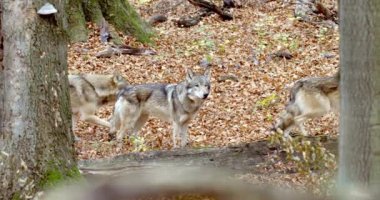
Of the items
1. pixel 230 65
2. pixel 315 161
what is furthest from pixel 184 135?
pixel 315 161

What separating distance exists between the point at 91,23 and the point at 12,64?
12308mm

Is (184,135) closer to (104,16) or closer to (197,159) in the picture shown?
(197,159)

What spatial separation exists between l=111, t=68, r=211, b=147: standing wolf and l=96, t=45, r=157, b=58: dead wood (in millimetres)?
4719

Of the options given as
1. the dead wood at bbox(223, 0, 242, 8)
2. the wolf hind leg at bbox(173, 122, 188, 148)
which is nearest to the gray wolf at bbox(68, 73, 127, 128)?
the wolf hind leg at bbox(173, 122, 188, 148)

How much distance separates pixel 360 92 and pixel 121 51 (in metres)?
13.9

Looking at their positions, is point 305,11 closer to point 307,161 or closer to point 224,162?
point 224,162

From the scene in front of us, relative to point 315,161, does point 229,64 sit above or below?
below

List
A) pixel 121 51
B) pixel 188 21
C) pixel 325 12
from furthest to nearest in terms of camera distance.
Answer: pixel 188 21
pixel 325 12
pixel 121 51

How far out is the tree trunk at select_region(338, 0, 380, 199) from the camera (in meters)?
3.01

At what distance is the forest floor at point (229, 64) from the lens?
11391mm

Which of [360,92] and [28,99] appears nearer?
[360,92]

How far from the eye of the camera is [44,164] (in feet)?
19.6

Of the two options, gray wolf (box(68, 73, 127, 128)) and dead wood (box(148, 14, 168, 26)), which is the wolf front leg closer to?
gray wolf (box(68, 73, 127, 128))

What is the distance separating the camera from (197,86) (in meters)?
11.6
